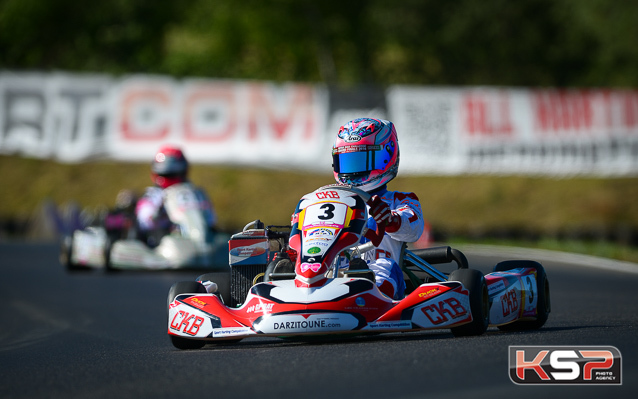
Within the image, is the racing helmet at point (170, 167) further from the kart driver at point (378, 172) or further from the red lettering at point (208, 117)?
the red lettering at point (208, 117)

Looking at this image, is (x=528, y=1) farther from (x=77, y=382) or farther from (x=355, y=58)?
(x=77, y=382)

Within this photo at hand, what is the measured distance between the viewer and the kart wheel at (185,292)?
19.9ft

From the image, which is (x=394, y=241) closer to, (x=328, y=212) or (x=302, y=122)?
(x=328, y=212)

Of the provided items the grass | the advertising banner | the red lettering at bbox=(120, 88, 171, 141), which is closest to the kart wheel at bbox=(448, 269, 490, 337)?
the advertising banner

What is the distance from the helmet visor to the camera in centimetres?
652

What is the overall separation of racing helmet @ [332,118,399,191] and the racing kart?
23.8 feet

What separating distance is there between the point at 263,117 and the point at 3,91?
18.7 ft

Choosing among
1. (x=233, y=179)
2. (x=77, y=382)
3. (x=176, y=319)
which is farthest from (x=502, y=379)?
(x=233, y=179)

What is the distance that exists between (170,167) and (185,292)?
8.49m

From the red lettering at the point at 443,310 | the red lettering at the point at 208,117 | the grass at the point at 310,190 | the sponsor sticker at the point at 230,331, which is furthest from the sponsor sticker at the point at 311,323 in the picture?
the grass at the point at 310,190

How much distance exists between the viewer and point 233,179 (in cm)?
2808

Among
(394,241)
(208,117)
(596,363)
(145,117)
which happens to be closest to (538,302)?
(394,241)

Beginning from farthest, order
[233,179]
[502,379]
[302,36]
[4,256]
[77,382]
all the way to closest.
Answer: [302,36], [233,179], [4,256], [77,382], [502,379]

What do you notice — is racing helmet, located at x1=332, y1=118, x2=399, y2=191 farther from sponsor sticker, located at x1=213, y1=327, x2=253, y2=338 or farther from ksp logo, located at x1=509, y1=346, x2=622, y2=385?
ksp logo, located at x1=509, y1=346, x2=622, y2=385
